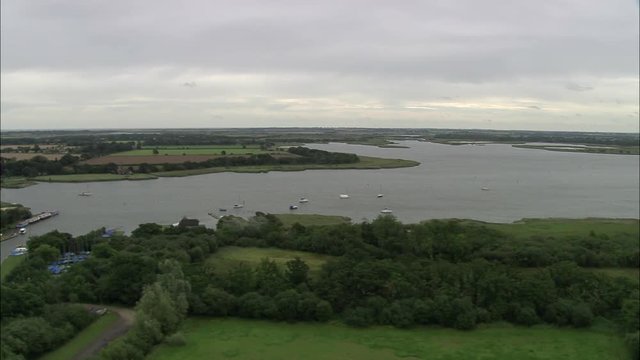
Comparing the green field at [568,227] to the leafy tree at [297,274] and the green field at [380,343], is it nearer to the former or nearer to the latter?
the green field at [380,343]

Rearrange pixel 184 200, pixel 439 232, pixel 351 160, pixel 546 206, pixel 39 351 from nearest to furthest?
pixel 39 351 → pixel 439 232 → pixel 546 206 → pixel 184 200 → pixel 351 160

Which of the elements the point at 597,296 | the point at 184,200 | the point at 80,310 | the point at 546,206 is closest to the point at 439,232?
the point at 597,296

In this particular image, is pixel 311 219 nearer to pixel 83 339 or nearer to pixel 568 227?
pixel 568 227

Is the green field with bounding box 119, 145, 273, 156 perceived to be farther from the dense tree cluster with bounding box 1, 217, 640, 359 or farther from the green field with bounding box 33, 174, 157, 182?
the dense tree cluster with bounding box 1, 217, 640, 359

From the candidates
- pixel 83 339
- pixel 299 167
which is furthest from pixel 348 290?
pixel 299 167

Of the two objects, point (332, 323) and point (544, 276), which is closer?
point (332, 323)

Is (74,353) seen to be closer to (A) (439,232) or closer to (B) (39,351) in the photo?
(B) (39,351)
